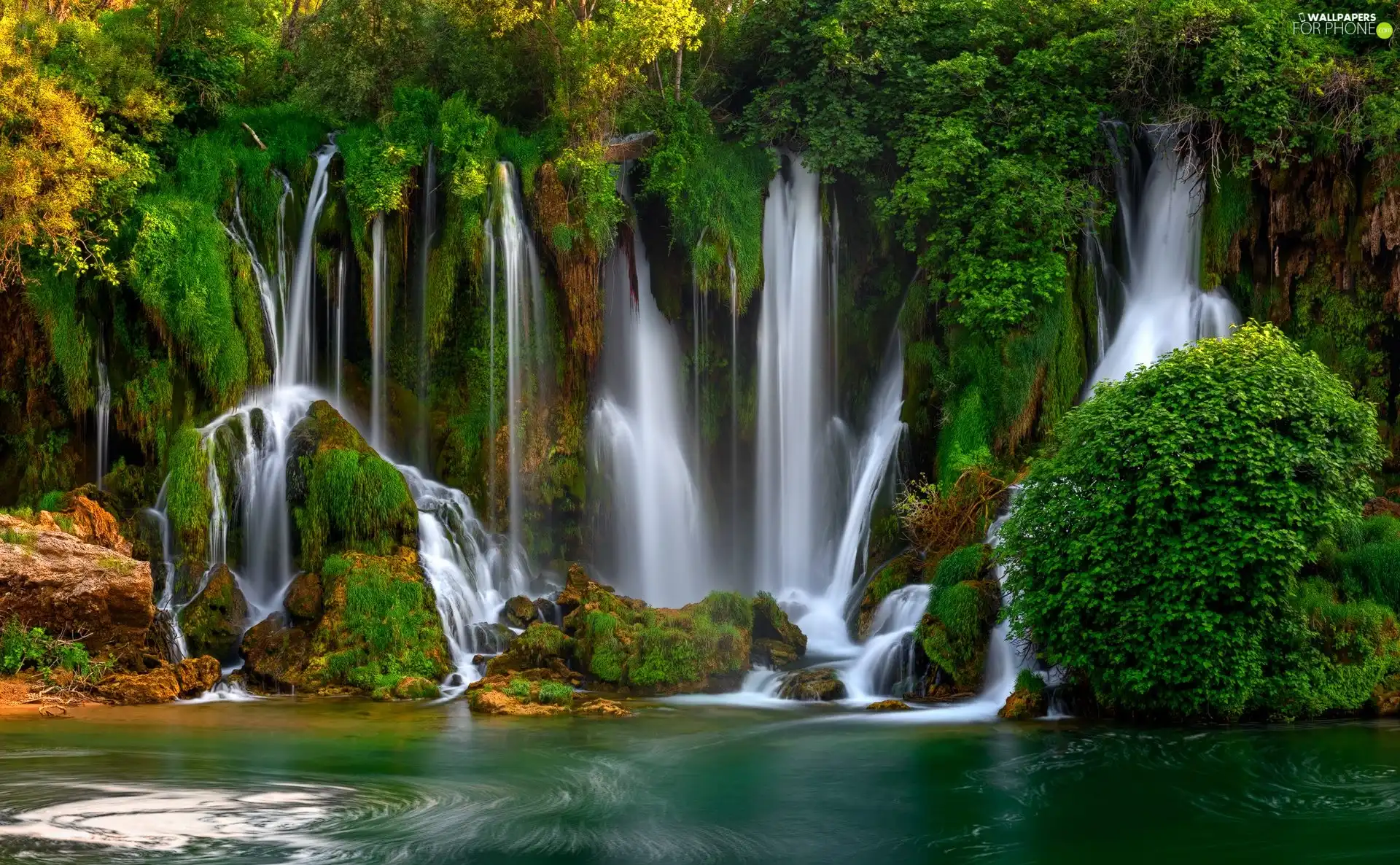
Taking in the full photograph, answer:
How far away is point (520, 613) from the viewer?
65.8 ft

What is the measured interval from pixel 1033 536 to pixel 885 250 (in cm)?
1064

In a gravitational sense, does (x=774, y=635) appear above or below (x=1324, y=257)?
below

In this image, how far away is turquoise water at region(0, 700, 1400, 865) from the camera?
35.6 ft

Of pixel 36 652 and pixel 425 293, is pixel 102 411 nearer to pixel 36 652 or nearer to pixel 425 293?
pixel 425 293

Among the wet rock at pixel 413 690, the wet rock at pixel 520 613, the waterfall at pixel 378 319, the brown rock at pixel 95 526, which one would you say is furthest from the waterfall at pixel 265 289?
the wet rock at pixel 413 690

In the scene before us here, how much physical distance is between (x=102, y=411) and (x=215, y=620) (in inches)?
197

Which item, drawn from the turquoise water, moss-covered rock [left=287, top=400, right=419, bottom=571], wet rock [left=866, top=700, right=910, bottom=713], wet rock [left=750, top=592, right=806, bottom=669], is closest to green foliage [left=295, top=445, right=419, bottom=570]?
moss-covered rock [left=287, top=400, right=419, bottom=571]

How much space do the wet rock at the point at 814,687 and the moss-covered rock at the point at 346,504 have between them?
20.3 ft

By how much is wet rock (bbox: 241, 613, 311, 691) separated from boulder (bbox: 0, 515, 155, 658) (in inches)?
55.5

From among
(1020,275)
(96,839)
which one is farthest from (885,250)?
(96,839)

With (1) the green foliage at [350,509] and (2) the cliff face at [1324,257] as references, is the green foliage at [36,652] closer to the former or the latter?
(1) the green foliage at [350,509]

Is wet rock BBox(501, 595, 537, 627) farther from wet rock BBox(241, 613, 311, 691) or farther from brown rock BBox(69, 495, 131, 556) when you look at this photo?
brown rock BBox(69, 495, 131, 556)

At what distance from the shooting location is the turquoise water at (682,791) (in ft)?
35.6

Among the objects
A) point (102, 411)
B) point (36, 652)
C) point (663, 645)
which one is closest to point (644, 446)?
point (663, 645)
